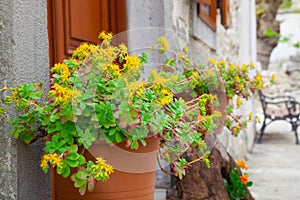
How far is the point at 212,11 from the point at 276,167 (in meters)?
2.30

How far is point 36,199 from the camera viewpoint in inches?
69.5

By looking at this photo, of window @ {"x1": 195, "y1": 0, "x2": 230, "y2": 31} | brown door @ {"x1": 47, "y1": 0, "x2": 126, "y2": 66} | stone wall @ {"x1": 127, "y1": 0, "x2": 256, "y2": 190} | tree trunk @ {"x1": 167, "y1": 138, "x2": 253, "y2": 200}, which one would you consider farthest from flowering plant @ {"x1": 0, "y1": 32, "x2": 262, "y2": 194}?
window @ {"x1": 195, "y1": 0, "x2": 230, "y2": 31}

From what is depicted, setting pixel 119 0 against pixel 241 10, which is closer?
pixel 119 0

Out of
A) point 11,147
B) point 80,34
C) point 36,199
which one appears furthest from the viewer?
point 80,34

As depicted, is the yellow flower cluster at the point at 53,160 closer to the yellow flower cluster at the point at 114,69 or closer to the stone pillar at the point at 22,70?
the stone pillar at the point at 22,70

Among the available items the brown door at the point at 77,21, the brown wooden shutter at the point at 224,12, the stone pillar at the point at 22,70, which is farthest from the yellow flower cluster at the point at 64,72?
the brown wooden shutter at the point at 224,12

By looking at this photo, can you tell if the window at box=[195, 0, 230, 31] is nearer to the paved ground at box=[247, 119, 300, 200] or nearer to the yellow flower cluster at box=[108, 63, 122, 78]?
the paved ground at box=[247, 119, 300, 200]

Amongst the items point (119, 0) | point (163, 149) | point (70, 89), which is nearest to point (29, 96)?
point (70, 89)

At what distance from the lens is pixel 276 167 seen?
5.79 metres

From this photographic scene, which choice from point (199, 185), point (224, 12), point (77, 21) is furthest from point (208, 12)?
point (77, 21)

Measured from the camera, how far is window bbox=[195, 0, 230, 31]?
3908mm

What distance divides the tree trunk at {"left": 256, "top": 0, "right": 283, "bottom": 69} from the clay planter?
717 inches

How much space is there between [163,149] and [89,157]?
1.40 feet

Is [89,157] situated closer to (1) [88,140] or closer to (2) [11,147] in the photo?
(1) [88,140]
